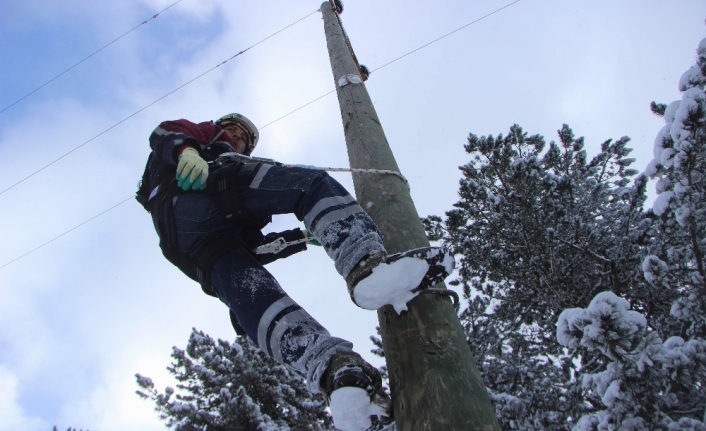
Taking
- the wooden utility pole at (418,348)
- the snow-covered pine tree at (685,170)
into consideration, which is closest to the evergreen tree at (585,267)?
the snow-covered pine tree at (685,170)

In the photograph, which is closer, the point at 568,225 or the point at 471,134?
the point at 568,225

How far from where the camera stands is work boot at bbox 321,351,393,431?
158cm

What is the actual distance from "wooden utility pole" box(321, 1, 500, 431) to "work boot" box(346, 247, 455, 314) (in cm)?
5

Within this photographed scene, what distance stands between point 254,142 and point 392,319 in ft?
7.98

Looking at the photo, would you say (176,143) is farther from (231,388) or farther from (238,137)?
(231,388)

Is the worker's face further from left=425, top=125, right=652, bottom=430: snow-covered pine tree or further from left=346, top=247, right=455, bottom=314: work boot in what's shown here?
left=425, top=125, right=652, bottom=430: snow-covered pine tree

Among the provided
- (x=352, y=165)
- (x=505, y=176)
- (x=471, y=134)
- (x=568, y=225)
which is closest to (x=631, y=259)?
(x=568, y=225)

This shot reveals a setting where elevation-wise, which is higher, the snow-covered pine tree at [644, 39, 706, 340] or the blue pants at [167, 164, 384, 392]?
the snow-covered pine tree at [644, 39, 706, 340]

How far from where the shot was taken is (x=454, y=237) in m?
6.90

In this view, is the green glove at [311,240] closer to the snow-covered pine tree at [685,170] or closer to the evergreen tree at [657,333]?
the evergreen tree at [657,333]

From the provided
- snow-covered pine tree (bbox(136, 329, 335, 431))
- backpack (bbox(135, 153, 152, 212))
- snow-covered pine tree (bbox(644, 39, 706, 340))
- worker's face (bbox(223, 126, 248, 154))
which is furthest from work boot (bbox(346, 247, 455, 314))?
snow-covered pine tree (bbox(136, 329, 335, 431))

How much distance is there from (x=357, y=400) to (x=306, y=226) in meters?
0.81

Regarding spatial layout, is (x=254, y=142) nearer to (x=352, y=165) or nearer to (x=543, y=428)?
Answer: (x=352, y=165)

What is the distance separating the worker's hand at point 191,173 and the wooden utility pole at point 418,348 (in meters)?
0.77
